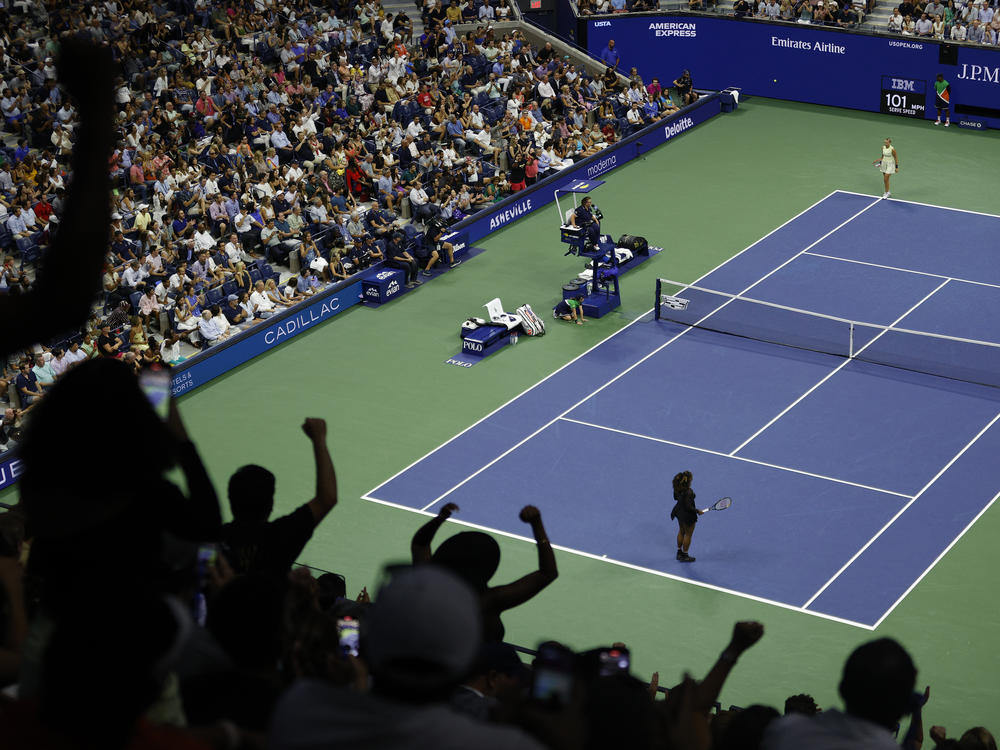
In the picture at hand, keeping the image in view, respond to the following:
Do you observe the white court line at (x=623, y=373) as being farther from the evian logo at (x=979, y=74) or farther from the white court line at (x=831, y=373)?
the evian logo at (x=979, y=74)

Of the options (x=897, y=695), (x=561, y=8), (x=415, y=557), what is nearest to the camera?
(x=897, y=695)

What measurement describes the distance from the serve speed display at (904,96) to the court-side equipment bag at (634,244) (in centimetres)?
1416

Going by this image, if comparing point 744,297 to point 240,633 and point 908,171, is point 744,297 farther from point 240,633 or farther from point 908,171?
point 240,633

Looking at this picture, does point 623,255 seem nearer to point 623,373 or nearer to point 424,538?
point 623,373

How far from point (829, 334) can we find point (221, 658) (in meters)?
25.7

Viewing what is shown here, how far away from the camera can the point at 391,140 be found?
37.3 metres

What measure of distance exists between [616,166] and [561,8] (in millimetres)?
11807

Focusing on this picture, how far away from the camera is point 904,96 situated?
4400cm

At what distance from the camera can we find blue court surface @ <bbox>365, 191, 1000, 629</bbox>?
74.2ft

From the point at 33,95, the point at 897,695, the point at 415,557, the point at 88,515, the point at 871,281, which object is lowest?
the point at 871,281

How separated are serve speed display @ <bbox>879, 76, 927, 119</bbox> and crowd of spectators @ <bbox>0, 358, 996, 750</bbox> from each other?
130 feet

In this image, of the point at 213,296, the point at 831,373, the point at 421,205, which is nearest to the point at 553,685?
the point at 831,373

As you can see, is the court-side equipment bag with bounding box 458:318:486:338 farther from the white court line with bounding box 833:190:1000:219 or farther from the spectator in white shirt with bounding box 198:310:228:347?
the white court line with bounding box 833:190:1000:219

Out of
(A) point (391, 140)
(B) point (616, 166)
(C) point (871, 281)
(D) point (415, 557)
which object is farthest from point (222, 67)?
(D) point (415, 557)
